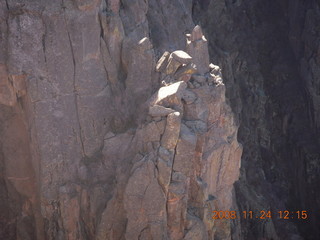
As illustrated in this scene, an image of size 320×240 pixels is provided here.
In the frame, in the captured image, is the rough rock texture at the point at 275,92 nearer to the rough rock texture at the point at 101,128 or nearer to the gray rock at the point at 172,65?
the rough rock texture at the point at 101,128

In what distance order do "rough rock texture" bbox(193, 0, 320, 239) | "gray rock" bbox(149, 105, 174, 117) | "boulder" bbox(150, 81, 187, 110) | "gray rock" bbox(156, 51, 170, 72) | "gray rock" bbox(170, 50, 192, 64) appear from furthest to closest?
"rough rock texture" bbox(193, 0, 320, 239)
"gray rock" bbox(156, 51, 170, 72)
"gray rock" bbox(170, 50, 192, 64)
"boulder" bbox(150, 81, 187, 110)
"gray rock" bbox(149, 105, 174, 117)

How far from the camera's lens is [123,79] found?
15.3m

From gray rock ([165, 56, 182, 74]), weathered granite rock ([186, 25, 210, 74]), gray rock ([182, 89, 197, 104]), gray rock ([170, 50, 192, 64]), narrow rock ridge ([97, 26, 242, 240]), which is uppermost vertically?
weathered granite rock ([186, 25, 210, 74])

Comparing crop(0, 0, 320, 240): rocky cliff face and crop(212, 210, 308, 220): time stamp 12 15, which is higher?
crop(0, 0, 320, 240): rocky cliff face

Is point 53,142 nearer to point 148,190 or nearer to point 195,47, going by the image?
point 148,190

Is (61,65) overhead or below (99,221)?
overhead

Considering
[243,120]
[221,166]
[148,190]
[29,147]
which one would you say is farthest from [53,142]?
[243,120]

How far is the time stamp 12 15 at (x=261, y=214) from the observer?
1642cm

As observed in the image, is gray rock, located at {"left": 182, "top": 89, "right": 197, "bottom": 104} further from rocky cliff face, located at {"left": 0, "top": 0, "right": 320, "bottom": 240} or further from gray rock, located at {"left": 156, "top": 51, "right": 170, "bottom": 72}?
gray rock, located at {"left": 156, "top": 51, "right": 170, "bottom": 72}

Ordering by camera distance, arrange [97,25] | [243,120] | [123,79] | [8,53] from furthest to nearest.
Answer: [243,120]
[123,79]
[97,25]
[8,53]

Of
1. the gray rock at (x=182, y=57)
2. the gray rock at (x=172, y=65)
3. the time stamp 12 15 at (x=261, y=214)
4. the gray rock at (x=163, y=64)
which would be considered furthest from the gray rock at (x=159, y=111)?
the time stamp 12 15 at (x=261, y=214)

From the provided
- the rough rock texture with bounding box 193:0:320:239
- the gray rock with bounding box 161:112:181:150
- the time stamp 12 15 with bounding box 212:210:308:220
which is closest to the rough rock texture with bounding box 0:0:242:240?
the gray rock with bounding box 161:112:181:150

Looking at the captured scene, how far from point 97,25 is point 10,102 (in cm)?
351

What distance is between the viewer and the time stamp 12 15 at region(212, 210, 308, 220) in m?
16.4
